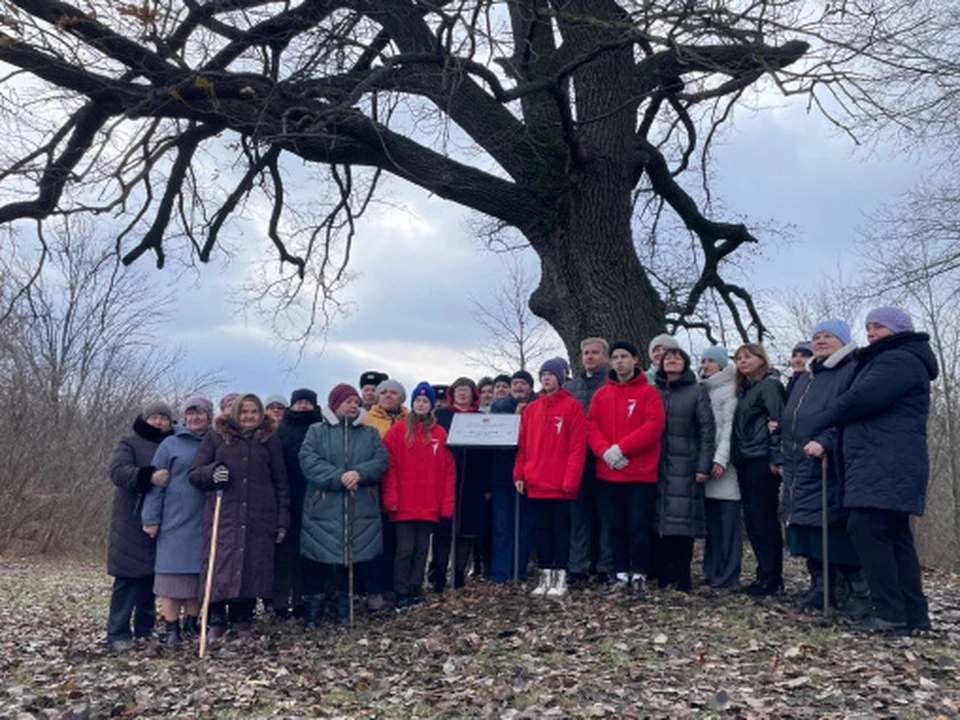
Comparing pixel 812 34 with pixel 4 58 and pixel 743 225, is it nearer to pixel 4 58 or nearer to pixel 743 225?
pixel 743 225

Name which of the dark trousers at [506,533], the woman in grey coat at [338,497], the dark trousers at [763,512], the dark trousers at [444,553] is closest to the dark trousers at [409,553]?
the woman in grey coat at [338,497]

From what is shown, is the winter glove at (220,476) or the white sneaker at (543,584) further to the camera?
the white sneaker at (543,584)

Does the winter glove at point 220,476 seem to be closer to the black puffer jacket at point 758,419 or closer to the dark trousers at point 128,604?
the dark trousers at point 128,604

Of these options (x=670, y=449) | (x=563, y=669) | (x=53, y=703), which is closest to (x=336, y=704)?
(x=563, y=669)

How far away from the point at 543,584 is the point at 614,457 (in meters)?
1.39

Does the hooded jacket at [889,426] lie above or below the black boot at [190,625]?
above

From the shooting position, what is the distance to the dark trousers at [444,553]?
10.2 metres

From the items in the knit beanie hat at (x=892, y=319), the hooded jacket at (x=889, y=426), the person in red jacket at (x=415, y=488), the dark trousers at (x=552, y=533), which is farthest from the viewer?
the person in red jacket at (x=415, y=488)

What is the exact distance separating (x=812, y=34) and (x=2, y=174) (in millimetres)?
7995

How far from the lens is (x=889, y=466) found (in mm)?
7062

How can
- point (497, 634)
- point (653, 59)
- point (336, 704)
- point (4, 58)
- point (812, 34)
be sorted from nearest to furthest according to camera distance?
point (336, 704) < point (497, 634) < point (812, 34) < point (4, 58) < point (653, 59)

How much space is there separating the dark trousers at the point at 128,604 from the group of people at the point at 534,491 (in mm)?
18

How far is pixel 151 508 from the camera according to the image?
8812mm

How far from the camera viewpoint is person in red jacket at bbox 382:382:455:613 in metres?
9.44
